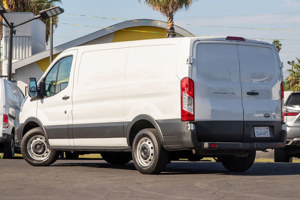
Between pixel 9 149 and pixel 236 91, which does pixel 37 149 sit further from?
pixel 9 149

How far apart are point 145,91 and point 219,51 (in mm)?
1326

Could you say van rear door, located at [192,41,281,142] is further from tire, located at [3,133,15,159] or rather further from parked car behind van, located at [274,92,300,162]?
tire, located at [3,133,15,159]

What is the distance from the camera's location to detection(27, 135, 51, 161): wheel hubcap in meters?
14.3

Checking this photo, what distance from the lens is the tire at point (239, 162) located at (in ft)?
42.7

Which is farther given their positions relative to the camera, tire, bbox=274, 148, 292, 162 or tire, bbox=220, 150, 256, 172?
tire, bbox=274, 148, 292, 162

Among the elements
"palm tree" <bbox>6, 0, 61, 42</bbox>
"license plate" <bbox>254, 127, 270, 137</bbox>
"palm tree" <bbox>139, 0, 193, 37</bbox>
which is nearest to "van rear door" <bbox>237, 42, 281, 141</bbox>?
"license plate" <bbox>254, 127, 270, 137</bbox>

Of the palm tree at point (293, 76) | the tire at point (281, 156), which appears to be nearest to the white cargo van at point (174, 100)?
the tire at point (281, 156)

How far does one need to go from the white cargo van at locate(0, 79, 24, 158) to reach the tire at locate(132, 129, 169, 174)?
6998mm

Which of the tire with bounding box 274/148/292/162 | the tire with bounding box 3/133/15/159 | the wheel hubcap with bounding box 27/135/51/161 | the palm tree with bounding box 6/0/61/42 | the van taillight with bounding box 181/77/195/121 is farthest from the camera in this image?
the palm tree with bounding box 6/0/61/42

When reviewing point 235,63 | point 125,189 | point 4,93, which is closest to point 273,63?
point 235,63

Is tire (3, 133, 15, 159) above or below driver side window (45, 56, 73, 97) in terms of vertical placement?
below

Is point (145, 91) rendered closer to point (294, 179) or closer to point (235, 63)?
point (235, 63)

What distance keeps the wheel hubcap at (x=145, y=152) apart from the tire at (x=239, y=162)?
5.91ft

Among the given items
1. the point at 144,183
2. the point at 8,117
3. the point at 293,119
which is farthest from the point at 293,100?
the point at 8,117
